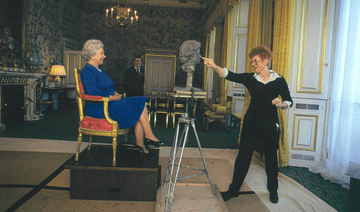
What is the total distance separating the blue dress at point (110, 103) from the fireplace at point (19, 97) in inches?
135

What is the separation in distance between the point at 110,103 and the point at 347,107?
3008 mm

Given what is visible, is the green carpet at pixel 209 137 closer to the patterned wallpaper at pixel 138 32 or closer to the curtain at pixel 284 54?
the curtain at pixel 284 54

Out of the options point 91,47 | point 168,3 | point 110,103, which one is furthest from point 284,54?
point 168,3

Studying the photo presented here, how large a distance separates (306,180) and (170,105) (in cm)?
392

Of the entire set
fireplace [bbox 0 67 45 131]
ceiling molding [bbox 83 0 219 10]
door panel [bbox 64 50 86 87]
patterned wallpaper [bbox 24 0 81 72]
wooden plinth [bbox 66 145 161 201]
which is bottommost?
wooden plinth [bbox 66 145 161 201]

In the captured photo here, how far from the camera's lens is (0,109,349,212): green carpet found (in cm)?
258

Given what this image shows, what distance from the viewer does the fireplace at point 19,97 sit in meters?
5.07

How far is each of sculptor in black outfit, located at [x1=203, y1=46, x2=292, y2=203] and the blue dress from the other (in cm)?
114

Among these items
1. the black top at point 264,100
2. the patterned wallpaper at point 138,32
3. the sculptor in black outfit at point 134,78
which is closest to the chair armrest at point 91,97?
the black top at point 264,100

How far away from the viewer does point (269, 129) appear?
225cm

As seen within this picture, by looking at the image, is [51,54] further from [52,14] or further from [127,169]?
[127,169]

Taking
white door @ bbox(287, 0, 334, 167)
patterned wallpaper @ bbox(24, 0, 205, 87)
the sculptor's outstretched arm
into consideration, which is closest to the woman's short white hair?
the sculptor's outstretched arm

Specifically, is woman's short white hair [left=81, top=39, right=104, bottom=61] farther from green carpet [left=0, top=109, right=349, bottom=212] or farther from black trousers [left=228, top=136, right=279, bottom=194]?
green carpet [left=0, top=109, right=349, bottom=212]

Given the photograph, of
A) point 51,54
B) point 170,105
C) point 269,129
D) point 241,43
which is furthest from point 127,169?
point 51,54
